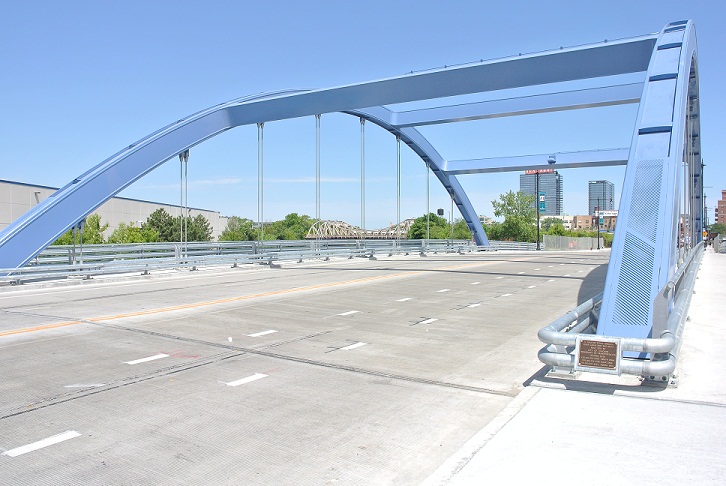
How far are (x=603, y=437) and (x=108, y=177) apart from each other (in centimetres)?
1992

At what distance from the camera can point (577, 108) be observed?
27641 mm

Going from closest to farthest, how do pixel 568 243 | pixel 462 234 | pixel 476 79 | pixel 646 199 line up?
pixel 646 199 → pixel 476 79 → pixel 568 243 → pixel 462 234

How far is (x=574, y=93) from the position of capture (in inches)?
1070

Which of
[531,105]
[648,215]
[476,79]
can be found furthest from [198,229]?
[648,215]

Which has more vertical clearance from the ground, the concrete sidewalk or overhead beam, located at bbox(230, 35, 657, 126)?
overhead beam, located at bbox(230, 35, 657, 126)

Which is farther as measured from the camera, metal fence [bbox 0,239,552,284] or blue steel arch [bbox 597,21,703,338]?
metal fence [bbox 0,239,552,284]

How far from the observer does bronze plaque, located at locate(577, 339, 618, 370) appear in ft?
20.7

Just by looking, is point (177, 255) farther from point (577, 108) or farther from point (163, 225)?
point (163, 225)

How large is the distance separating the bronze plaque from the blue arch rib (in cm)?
1757

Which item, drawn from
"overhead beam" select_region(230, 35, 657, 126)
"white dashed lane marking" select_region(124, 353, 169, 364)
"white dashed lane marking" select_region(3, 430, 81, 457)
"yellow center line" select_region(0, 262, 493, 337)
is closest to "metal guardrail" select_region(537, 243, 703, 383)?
"white dashed lane marking" select_region(3, 430, 81, 457)

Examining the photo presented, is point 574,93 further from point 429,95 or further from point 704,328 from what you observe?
point 704,328

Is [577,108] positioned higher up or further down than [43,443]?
higher up

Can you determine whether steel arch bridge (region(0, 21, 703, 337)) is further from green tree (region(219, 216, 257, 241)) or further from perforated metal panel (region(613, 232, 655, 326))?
green tree (region(219, 216, 257, 241))

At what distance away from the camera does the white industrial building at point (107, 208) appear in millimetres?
45781
